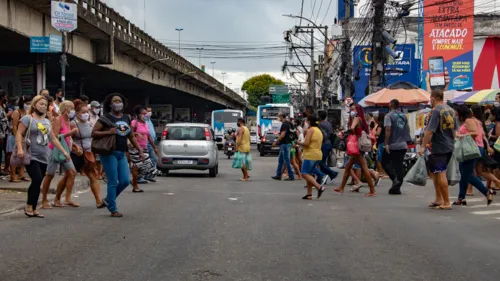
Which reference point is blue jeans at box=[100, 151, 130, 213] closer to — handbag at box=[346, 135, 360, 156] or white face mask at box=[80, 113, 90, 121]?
white face mask at box=[80, 113, 90, 121]

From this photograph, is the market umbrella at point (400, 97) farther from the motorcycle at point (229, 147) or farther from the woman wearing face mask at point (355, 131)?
the motorcycle at point (229, 147)

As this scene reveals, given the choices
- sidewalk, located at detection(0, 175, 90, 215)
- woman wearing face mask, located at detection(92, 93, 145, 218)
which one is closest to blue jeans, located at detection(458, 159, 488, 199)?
woman wearing face mask, located at detection(92, 93, 145, 218)

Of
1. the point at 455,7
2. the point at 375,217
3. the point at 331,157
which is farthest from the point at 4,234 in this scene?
the point at 455,7

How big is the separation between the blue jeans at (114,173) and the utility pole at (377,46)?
16.5m

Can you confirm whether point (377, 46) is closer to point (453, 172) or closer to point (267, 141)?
point (267, 141)

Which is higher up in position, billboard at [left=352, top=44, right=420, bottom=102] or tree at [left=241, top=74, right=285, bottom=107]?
tree at [left=241, top=74, right=285, bottom=107]

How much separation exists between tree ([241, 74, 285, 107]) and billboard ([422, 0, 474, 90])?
106514 millimetres

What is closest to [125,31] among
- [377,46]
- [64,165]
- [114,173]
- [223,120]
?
[377,46]

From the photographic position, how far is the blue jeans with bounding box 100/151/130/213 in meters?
9.16

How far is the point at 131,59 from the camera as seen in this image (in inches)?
1371

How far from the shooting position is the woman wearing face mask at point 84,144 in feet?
33.5

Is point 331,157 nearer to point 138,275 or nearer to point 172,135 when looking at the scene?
point 172,135

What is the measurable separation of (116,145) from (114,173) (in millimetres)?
398

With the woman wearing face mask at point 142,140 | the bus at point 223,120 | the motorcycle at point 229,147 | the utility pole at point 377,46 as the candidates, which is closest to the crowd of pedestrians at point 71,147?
the woman wearing face mask at point 142,140
